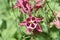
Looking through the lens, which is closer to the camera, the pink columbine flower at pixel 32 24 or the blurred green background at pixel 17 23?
the pink columbine flower at pixel 32 24

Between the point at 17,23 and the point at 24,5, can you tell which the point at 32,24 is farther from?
the point at 17,23

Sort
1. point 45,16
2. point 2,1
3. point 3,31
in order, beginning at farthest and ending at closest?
point 2,1
point 3,31
point 45,16

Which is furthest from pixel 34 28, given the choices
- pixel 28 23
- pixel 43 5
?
pixel 43 5

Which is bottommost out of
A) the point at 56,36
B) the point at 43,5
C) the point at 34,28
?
the point at 56,36

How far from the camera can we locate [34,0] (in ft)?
8.52

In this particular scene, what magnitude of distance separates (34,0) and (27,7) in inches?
14.5

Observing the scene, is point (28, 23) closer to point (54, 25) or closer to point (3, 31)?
point (54, 25)

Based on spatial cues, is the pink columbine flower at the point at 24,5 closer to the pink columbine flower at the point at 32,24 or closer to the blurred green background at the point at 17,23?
the pink columbine flower at the point at 32,24

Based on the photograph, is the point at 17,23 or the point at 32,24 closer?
the point at 32,24

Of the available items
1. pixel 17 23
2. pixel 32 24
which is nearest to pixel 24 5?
pixel 32 24

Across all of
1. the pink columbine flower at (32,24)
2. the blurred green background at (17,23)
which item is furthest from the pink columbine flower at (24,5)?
the blurred green background at (17,23)

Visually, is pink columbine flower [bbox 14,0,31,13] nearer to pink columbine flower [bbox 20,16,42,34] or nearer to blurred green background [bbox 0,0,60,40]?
pink columbine flower [bbox 20,16,42,34]

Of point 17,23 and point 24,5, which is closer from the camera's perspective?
point 24,5

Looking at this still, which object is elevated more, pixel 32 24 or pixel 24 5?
pixel 24 5
